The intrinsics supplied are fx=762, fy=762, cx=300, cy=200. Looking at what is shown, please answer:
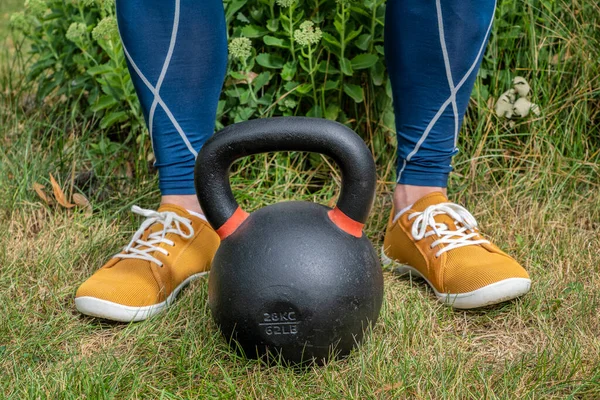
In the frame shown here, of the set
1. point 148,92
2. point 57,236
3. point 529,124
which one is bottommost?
point 57,236

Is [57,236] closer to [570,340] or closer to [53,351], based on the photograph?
[53,351]

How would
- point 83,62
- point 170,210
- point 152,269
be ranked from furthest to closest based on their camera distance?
point 83,62 < point 170,210 < point 152,269

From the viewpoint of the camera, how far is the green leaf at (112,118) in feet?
8.90

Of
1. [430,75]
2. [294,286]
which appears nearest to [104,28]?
[430,75]

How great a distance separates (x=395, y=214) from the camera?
2.27m

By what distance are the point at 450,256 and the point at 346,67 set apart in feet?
2.68

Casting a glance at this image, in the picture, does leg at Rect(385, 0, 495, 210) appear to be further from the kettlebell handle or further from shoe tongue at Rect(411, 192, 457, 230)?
the kettlebell handle

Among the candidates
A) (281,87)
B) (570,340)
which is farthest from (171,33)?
(570,340)

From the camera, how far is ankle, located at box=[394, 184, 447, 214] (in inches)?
87.6

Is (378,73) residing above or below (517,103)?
above

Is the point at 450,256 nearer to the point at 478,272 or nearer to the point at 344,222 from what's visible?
the point at 478,272

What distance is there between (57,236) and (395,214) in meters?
1.07

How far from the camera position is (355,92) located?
2.60 meters

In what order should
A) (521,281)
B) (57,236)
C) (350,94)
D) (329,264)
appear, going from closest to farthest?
(329,264)
(521,281)
(57,236)
(350,94)
